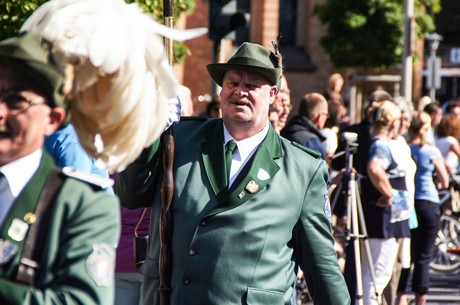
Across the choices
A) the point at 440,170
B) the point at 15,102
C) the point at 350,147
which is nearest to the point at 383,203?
the point at 350,147

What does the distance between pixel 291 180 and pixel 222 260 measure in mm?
513

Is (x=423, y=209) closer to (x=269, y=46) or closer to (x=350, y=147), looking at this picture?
(x=350, y=147)

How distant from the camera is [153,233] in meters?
5.12

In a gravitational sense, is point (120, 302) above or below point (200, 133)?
below

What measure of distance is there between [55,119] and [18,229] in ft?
0.97

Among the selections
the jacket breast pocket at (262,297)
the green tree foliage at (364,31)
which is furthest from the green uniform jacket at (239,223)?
the green tree foliage at (364,31)

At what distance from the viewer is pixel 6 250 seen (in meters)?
2.87

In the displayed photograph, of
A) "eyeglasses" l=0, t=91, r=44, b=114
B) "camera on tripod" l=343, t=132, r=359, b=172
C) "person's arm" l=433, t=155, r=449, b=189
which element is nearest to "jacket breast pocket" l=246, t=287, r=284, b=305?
"eyeglasses" l=0, t=91, r=44, b=114

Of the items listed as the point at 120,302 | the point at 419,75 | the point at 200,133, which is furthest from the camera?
the point at 419,75

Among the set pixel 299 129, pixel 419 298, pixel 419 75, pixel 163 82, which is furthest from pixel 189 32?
pixel 419 75

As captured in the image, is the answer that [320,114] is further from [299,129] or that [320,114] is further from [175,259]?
[175,259]

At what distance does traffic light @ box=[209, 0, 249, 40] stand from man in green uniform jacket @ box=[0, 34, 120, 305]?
854 centimetres

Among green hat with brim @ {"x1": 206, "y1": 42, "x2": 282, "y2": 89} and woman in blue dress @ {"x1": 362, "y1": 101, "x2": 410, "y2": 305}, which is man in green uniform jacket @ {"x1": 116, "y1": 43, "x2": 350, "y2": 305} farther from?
woman in blue dress @ {"x1": 362, "y1": 101, "x2": 410, "y2": 305}

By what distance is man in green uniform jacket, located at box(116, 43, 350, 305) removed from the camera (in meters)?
4.90
